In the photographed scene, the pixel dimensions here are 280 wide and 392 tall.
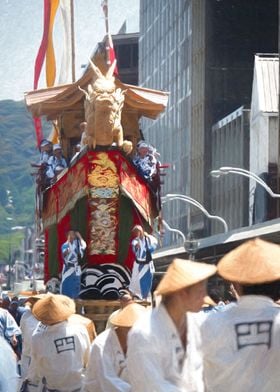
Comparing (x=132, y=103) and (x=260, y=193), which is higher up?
(x=132, y=103)

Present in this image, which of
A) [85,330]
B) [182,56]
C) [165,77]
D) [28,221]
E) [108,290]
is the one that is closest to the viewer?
[85,330]

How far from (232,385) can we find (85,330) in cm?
512

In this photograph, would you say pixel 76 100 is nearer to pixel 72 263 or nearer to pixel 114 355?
pixel 72 263

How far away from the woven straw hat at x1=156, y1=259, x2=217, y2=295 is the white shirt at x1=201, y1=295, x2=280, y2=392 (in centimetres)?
30

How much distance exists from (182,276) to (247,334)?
1.70ft

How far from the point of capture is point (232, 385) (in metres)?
8.39

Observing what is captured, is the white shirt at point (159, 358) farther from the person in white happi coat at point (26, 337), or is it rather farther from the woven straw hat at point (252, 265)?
the person in white happi coat at point (26, 337)

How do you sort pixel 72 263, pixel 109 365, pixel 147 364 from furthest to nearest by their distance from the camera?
pixel 72 263 < pixel 109 365 < pixel 147 364

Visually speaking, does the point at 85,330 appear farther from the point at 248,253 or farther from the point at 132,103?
the point at 132,103

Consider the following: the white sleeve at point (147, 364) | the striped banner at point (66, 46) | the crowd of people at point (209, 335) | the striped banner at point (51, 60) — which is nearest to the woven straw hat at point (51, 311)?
the crowd of people at point (209, 335)

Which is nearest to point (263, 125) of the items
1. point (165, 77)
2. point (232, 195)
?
point (232, 195)

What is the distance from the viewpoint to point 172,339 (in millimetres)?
8195

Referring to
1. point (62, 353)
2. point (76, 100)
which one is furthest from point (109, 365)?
point (76, 100)

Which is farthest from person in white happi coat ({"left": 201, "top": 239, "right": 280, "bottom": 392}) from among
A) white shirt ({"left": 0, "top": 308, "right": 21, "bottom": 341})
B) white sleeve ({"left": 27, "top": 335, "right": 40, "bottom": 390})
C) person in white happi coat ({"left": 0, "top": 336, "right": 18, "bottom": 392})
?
white shirt ({"left": 0, "top": 308, "right": 21, "bottom": 341})
